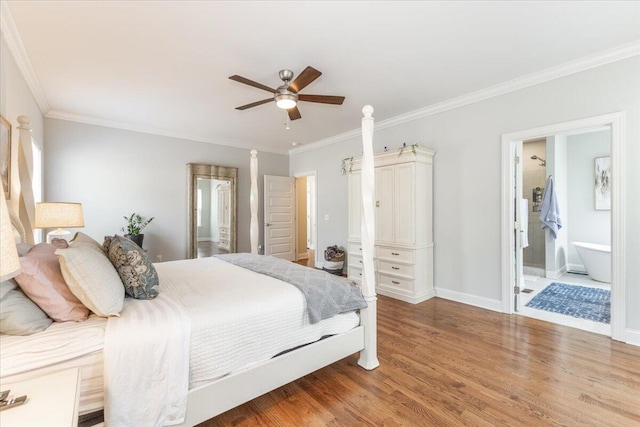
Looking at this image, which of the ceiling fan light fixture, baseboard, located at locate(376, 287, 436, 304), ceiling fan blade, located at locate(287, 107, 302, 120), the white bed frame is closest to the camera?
the white bed frame

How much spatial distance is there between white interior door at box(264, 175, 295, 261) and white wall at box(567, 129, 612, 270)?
5.36 m

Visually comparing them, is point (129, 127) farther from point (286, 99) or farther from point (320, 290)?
point (320, 290)

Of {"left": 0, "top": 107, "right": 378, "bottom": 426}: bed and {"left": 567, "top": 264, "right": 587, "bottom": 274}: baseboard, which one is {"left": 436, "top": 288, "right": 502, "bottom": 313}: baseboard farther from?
{"left": 567, "top": 264, "right": 587, "bottom": 274}: baseboard

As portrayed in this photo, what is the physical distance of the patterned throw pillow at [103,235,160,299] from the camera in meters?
1.75

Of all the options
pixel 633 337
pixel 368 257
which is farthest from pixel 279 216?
pixel 633 337

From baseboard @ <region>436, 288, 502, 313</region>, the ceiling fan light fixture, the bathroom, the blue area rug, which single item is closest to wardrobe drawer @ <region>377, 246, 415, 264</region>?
baseboard @ <region>436, 288, 502, 313</region>

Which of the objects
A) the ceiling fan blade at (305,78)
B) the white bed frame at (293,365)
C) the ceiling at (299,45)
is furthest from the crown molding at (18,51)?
the white bed frame at (293,365)

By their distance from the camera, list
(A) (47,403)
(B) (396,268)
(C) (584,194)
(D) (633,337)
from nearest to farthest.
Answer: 1. (A) (47,403)
2. (D) (633,337)
3. (B) (396,268)
4. (C) (584,194)

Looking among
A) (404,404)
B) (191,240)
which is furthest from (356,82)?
(191,240)

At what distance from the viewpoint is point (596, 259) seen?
15.1 ft

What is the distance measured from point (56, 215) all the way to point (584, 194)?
24.7ft

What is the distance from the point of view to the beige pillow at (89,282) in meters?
1.42

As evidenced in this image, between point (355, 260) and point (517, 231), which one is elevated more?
point (517, 231)

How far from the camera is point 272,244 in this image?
6352mm
